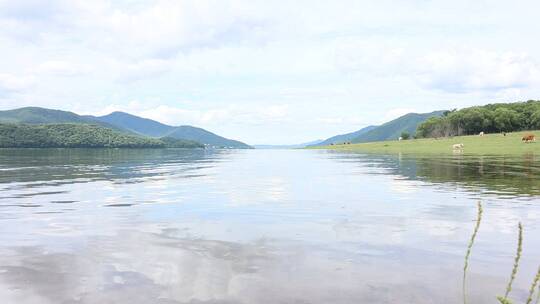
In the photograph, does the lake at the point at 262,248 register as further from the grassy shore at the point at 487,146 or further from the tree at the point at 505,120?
the tree at the point at 505,120

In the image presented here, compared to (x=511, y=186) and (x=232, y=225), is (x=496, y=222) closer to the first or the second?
(x=232, y=225)

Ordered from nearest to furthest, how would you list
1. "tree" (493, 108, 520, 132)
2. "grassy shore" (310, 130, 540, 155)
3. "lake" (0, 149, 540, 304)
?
1. "lake" (0, 149, 540, 304)
2. "grassy shore" (310, 130, 540, 155)
3. "tree" (493, 108, 520, 132)

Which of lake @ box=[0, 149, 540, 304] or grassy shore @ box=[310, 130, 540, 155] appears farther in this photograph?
grassy shore @ box=[310, 130, 540, 155]

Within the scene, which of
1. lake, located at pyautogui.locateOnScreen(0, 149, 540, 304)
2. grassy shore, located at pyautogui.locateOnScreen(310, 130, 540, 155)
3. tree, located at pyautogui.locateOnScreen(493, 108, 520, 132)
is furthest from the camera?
tree, located at pyautogui.locateOnScreen(493, 108, 520, 132)

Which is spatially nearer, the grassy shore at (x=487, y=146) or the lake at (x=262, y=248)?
the lake at (x=262, y=248)

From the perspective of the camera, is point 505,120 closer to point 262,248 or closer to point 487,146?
point 487,146

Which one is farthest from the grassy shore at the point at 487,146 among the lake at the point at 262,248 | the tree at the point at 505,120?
the lake at the point at 262,248

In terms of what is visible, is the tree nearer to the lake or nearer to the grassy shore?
the grassy shore

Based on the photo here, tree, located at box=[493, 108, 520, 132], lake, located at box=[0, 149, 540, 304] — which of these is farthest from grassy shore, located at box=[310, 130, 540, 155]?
lake, located at box=[0, 149, 540, 304]

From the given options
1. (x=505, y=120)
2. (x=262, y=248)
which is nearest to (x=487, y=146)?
(x=505, y=120)

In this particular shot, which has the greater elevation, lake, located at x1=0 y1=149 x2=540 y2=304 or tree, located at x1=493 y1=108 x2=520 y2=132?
tree, located at x1=493 y1=108 x2=520 y2=132

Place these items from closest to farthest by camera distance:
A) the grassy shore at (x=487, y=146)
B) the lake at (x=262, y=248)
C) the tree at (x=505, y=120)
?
the lake at (x=262, y=248) < the grassy shore at (x=487, y=146) < the tree at (x=505, y=120)

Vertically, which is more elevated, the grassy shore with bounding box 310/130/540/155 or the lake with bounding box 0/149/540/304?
the grassy shore with bounding box 310/130/540/155

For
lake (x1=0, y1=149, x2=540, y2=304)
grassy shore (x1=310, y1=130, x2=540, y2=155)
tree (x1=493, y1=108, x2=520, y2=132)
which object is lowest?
lake (x1=0, y1=149, x2=540, y2=304)
